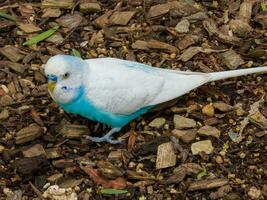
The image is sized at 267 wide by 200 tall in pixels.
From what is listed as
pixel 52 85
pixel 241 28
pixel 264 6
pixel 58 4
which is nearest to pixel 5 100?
pixel 52 85

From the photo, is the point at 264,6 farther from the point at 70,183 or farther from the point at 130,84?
the point at 70,183

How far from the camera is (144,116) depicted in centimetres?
Result: 369

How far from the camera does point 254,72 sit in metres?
3.72

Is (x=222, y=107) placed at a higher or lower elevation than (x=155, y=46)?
lower

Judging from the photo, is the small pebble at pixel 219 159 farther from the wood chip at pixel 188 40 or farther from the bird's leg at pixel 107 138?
the wood chip at pixel 188 40

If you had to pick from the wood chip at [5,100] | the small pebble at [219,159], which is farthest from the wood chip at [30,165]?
the small pebble at [219,159]

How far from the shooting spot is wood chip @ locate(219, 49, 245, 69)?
3959mm

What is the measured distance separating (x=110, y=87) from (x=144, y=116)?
39cm

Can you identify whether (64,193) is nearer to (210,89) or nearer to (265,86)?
(210,89)

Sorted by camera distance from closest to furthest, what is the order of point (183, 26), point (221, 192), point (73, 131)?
point (221, 192), point (73, 131), point (183, 26)

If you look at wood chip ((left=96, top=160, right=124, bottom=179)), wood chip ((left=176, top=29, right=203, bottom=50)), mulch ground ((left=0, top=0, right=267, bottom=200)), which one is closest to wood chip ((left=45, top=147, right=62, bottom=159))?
mulch ground ((left=0, top=0, right=267, bottom=200))

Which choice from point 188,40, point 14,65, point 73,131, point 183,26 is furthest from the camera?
point 183,26

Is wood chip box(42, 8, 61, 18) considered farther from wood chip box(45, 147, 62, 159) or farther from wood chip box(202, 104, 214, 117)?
wood chip box(202, 104, 214, 117)

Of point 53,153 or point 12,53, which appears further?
point 12,53
